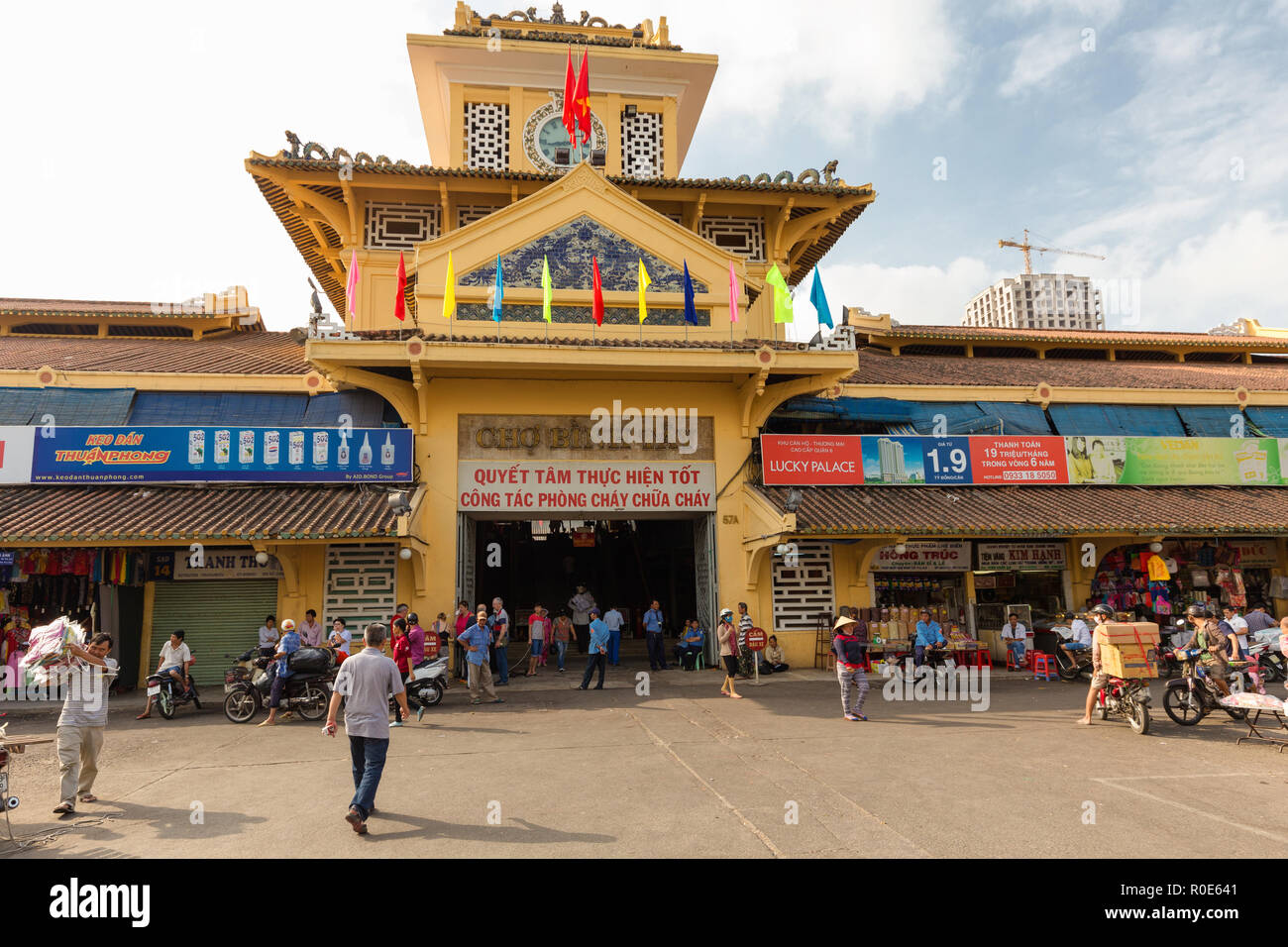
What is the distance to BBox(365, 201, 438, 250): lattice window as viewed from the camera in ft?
64.0

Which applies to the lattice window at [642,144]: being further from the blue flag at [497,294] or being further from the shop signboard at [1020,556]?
the shop signboard at [1020,556]

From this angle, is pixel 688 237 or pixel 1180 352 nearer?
pixel 688 237

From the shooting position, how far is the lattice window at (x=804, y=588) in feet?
58.2

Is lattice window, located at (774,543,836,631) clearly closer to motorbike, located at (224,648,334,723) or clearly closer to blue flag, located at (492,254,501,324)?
blue flag, located at (492,254,501,324)

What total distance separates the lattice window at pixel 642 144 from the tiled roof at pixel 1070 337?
8021 millimetres

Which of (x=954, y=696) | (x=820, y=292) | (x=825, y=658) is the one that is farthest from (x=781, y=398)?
(x=954, y=696)

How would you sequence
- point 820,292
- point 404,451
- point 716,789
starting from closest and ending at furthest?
point 716,789 < point 404,451 < point 820,292

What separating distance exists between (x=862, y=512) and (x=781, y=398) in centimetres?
330

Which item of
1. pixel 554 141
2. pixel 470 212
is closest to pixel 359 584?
pixel 470 212

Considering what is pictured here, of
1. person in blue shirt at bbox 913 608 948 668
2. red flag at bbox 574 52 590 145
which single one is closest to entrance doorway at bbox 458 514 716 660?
person in blue shirt at bbox 913 608 948 668

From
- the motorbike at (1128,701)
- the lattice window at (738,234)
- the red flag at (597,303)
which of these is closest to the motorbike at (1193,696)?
the motorbike at (1128,701)

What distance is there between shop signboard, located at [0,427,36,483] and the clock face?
1393 centimetres

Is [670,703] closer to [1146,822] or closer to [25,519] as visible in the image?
[1146,822]

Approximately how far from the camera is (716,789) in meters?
7.70
